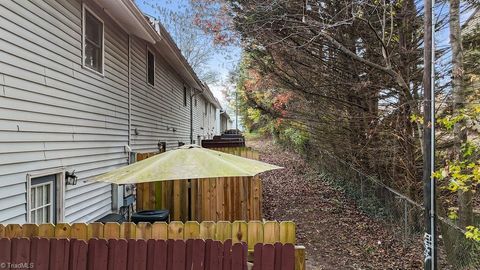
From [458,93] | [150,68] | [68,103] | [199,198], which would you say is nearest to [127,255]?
[68,103]

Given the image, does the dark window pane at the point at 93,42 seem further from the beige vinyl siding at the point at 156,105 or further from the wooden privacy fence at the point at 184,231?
the wooden privacy fence at the point at 184,231

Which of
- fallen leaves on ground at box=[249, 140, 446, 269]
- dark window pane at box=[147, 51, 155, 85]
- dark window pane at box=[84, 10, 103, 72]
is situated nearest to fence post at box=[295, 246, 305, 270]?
fallen leaves on ground at box=[249, 140, 446, 269]

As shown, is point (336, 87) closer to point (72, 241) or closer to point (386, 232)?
point (386, 232)

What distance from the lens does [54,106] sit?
18.3ft

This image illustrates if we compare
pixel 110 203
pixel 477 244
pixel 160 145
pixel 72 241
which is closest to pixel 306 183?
pixel 160 145

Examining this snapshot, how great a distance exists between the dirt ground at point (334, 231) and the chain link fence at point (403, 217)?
0.16 m

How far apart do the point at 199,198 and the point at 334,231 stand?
358 centimetres

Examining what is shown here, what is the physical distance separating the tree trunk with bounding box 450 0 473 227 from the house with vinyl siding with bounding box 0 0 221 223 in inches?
221

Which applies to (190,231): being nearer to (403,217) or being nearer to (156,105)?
(403,217)

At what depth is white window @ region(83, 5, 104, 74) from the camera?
6.85 meters

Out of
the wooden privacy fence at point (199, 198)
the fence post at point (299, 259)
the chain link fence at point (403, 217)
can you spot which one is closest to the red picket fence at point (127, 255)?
the fence post at point (299, 259)

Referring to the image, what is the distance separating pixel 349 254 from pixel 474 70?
12.9ft

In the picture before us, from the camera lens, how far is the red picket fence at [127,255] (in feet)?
12.0

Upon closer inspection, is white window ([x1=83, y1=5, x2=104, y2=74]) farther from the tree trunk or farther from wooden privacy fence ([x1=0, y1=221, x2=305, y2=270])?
the tree trunk
